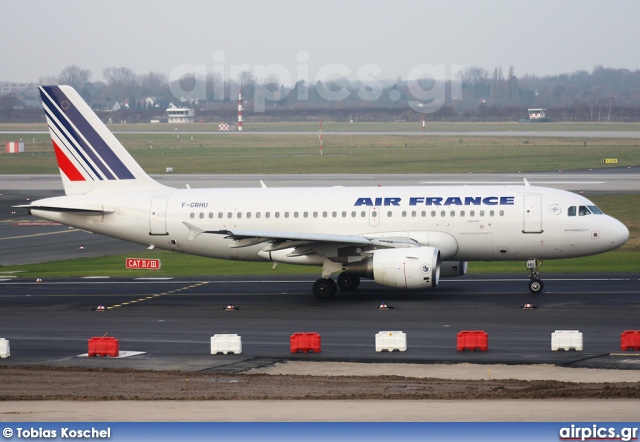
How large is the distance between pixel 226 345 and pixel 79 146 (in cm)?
1774

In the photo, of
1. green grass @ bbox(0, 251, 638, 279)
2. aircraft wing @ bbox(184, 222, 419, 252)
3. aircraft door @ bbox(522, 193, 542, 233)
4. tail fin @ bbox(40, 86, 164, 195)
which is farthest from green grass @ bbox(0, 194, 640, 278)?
aircraft wing @ bbox(184, 222, 419, 252)

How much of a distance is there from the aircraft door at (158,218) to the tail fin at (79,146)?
6.39ft

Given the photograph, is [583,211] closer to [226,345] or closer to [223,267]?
[226,345]

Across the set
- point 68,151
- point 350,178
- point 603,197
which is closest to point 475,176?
point 350,178

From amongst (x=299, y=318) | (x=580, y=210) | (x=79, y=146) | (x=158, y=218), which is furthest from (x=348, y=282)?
(x=79, y=146)

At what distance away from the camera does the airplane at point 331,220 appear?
41656 mm

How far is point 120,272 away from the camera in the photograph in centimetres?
5422

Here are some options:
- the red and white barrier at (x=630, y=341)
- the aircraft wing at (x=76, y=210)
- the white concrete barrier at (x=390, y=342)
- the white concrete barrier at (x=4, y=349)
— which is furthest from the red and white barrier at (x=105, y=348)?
the red and white barrier at (x=630, y=341)

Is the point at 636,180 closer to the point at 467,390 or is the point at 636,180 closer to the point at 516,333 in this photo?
the point at 516,333

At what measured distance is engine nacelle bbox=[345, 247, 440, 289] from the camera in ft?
130

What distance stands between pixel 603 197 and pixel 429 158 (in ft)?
165

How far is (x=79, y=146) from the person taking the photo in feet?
149

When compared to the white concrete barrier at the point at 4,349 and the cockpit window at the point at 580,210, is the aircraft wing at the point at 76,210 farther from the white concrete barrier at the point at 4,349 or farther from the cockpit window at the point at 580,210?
the cockpit window at the point at 580,210

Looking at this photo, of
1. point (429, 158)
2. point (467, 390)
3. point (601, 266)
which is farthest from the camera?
point (429, 158)
